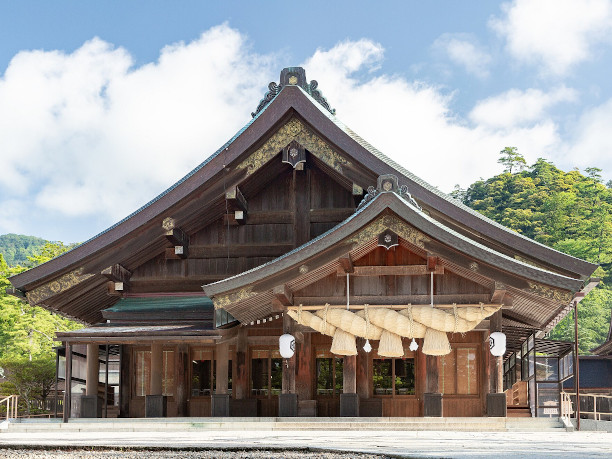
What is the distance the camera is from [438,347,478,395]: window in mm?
16734

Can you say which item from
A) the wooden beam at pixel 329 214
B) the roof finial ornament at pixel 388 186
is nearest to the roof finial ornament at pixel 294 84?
the wooden beam at pixel 329 214

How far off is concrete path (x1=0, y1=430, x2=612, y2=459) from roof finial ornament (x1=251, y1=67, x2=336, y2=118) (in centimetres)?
725

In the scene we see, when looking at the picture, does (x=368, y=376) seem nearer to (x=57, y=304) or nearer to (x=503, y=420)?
(x=503, y=420)

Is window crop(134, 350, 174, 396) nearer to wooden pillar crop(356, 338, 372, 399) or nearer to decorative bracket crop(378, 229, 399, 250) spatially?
wooden pillar crop(356, 338, 372, 399)

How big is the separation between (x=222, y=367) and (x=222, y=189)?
3.48 meters

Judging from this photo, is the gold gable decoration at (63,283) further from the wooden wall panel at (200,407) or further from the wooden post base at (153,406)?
the wooden wall panel at (200,407)

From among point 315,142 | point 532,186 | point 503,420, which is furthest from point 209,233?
point 532,186

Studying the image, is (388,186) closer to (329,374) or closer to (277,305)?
(277,305)

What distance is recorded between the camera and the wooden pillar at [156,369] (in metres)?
17.2

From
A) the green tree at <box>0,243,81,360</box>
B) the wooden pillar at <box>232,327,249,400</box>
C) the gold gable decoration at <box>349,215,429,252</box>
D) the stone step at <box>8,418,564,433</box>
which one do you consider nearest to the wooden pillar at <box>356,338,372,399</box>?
the stone step at <box>8,418,564,433</box>

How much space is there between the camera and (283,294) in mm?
15203

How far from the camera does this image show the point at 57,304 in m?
17.9

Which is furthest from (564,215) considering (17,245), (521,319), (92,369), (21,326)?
(17,245)

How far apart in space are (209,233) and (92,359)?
3518 mm
